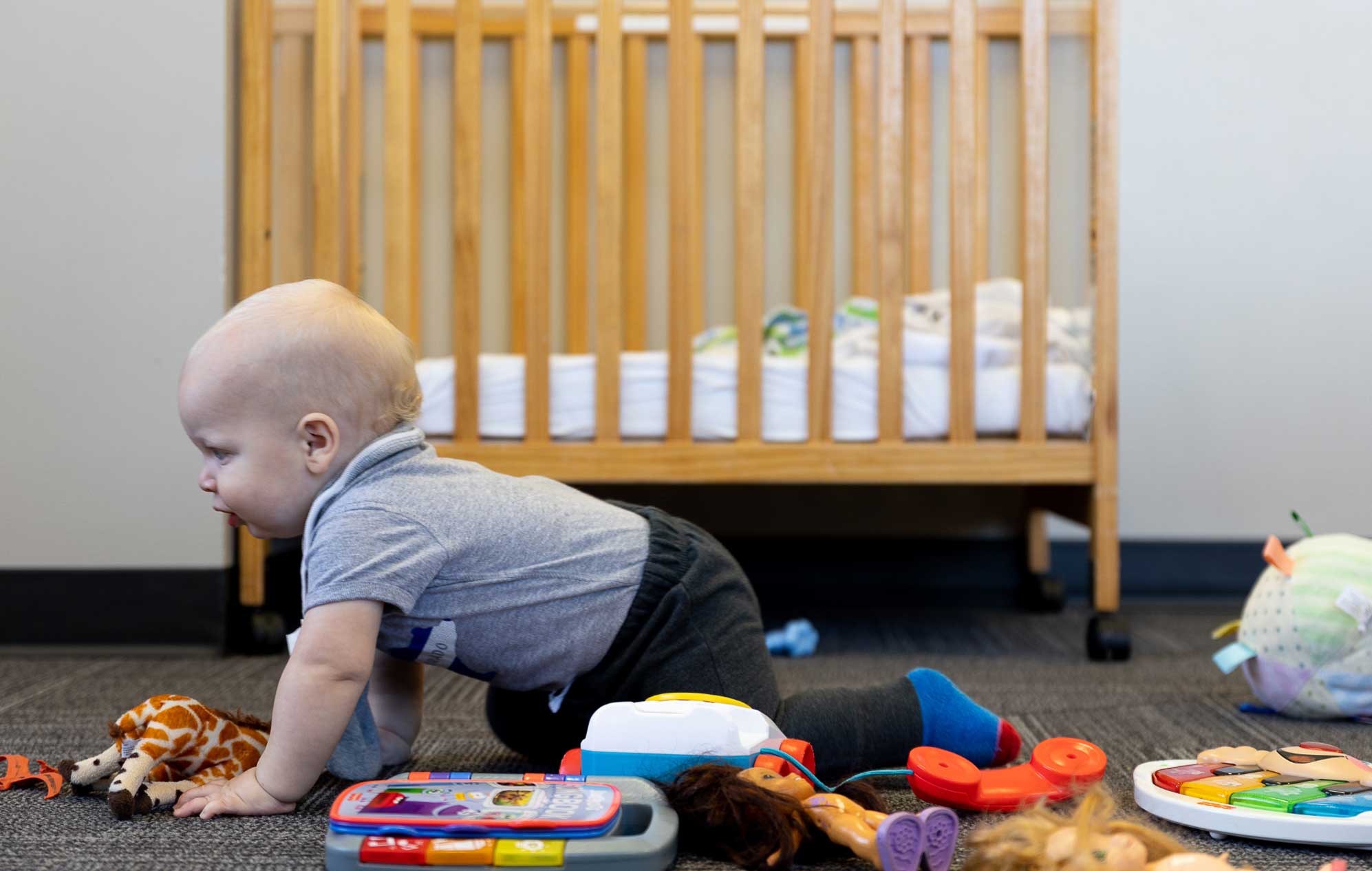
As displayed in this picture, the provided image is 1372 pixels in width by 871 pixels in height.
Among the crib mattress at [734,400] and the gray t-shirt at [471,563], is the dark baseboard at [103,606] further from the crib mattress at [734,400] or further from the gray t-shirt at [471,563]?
the gray t-shirt at [471,563]

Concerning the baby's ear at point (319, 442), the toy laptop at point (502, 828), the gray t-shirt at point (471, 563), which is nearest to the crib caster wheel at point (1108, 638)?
the gray t-shirt at point (471, 563)

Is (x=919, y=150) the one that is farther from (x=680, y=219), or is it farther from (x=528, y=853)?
(x=528, y=853)

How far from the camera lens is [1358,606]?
100 cm

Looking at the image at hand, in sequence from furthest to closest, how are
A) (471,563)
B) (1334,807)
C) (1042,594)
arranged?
1. (1042,594)
2. (471,563)
3. (1334,807)

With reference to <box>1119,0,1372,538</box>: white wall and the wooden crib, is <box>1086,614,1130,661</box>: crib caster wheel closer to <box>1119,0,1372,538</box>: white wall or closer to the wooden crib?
the wooden crib

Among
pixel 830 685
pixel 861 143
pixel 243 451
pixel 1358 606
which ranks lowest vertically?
pixel 830 685

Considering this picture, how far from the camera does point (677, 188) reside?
1.43 meters

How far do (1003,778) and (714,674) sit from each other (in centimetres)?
20

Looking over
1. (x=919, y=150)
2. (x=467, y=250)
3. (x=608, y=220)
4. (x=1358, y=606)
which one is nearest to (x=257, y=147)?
(x=467, y=250)

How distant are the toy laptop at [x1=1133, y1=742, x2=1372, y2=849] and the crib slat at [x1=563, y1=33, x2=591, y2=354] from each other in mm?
1245

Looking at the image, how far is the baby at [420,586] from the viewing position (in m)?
0.73

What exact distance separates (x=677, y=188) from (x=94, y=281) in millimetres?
708

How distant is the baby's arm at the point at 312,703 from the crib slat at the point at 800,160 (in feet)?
4.15

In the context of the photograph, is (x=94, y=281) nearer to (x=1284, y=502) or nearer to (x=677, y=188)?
(x=677, y=188)
